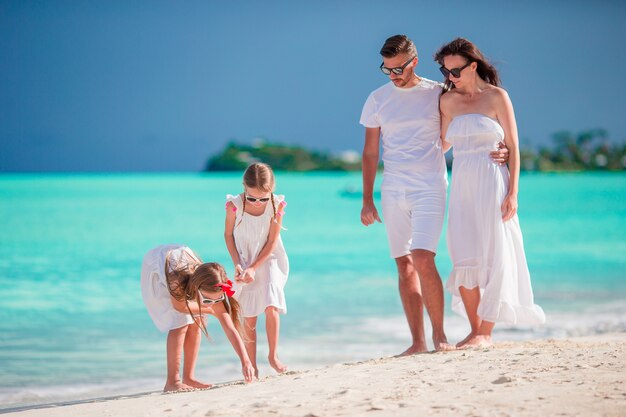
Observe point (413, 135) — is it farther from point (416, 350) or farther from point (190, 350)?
point (190, 350)

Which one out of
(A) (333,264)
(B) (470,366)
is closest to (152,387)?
(B) (470,366)

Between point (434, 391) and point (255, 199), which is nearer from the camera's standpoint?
point (434, 391)

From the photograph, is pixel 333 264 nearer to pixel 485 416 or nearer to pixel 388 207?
pixel 388 207

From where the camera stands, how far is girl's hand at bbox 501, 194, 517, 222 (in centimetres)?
547

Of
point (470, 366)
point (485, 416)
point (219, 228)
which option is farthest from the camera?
point (219, 228)

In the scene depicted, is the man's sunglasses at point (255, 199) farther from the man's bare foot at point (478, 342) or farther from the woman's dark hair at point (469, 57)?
the man's bare foot at point (478, 342)

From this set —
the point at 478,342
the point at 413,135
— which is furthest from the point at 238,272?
the point at 478,342

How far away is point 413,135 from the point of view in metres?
5.70

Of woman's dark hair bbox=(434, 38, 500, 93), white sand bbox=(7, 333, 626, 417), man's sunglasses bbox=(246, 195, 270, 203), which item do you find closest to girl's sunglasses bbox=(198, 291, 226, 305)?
white sand bbox=(7, 333, 626, 417)

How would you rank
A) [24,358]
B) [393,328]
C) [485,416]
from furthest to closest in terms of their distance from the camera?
1. [393,328]
2. [24,358]
3. [485,416]

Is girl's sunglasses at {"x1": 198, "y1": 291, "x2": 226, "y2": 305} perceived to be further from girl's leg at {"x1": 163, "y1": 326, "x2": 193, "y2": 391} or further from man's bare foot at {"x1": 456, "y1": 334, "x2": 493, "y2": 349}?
man's bare foot at {"x1": 456, "y1": 334, "x2": 493, "y2": 349}

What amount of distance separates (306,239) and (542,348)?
69.0ft

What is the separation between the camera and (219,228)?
105 ft

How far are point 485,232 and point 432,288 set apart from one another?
48cm
